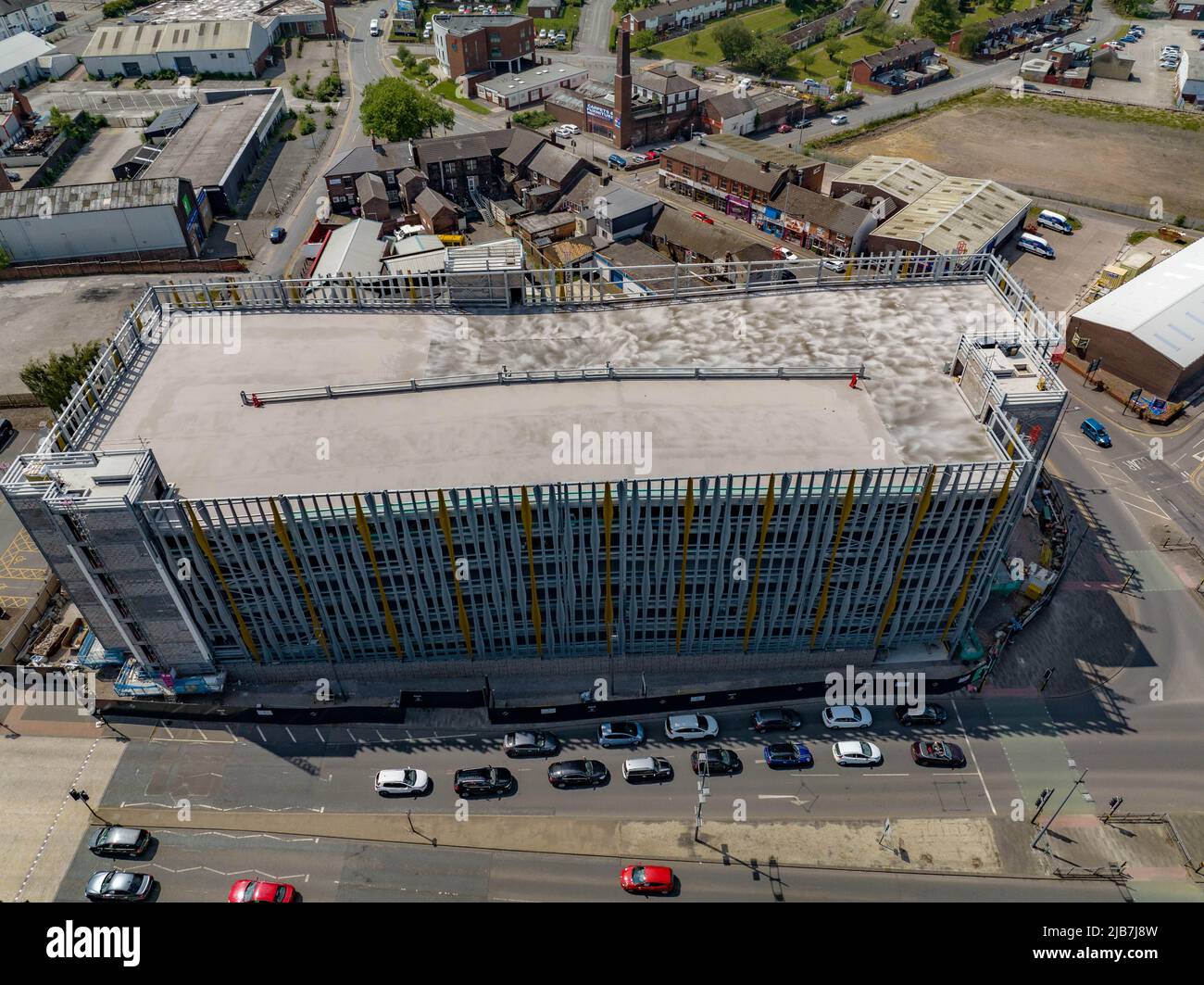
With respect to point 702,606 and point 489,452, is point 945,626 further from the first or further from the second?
point 489,452

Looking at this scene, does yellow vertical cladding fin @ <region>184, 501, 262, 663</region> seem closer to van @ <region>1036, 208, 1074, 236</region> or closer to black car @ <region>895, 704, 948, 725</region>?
black car @ <region>895, 704, 948, 725</region>

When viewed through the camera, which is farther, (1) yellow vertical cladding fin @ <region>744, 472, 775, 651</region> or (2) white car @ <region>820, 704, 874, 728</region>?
(2) white car @ <region>820, 704, 874, 728</region>

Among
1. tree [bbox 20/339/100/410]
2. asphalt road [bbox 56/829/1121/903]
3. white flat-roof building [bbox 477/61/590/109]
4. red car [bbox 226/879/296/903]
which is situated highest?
tree [bbox 20/339/100/410]

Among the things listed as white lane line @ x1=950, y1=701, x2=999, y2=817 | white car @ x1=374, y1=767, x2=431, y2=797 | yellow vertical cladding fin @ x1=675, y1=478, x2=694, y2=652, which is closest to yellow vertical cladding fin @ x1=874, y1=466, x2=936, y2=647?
white lane line @ x1=950, y1=701, x2=999, y2=817

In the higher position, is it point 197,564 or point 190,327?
point 190,327

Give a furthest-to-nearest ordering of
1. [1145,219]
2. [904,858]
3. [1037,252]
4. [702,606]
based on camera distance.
Result: [1145,219] < [1037,252] < [702,606] < [904,858]

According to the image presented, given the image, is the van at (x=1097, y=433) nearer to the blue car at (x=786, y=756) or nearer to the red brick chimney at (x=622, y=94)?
the blue car at (x=786, y=756)

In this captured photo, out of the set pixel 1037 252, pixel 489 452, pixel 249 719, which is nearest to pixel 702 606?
pixel 489 452

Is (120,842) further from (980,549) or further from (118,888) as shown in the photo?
(980,549)
